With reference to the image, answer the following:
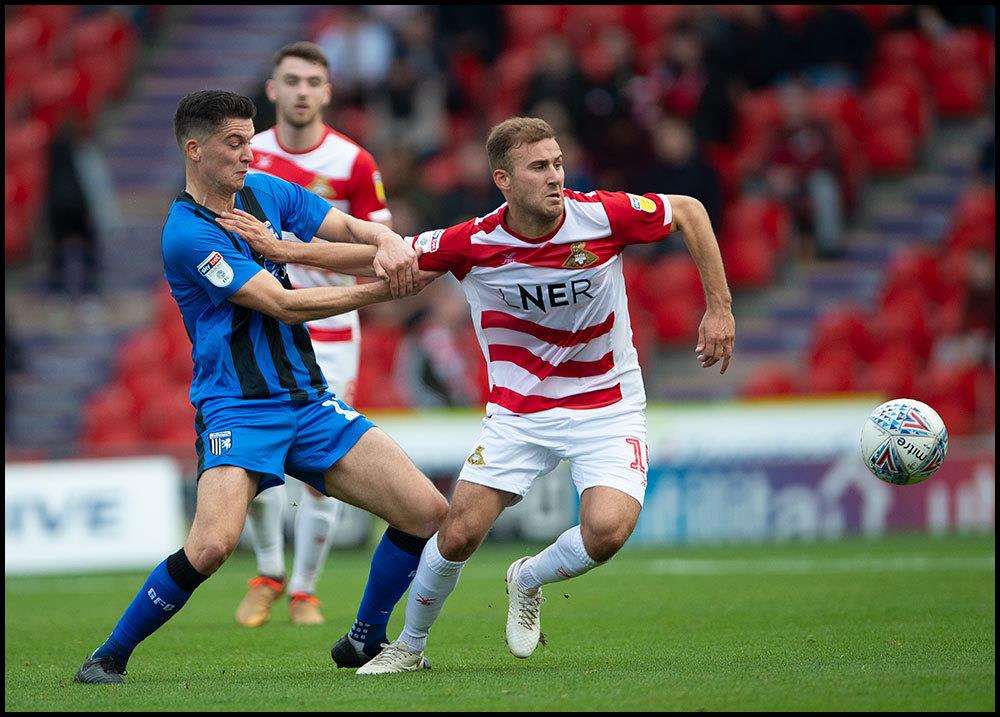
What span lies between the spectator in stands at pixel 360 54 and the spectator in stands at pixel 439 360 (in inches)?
161

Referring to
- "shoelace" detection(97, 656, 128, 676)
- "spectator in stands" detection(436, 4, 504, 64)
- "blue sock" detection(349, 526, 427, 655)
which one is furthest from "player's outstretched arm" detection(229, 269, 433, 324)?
"spectator in stands" detection(436, 4, 504, 64)

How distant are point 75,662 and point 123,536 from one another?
18.7 feet

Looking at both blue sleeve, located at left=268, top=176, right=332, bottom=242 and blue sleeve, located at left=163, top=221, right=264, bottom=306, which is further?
blue sleeve, located at left=268, top=176, right=332, bottom=242

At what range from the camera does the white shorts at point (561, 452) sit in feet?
→ 22.6

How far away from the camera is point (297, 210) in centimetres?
716

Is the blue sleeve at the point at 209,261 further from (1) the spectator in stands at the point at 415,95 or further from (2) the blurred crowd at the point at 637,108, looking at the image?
(1) the spectator in stands at the point at 415,95

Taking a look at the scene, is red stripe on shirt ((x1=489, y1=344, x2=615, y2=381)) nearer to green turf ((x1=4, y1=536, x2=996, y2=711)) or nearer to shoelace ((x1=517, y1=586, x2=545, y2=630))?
shoelace ((x1=517, y1=586, x2=545, y2=630))

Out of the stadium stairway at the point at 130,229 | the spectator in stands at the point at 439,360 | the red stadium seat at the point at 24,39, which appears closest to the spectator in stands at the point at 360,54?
the stadium stairway at the point at 130,229

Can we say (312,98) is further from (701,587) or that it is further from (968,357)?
(968,357)

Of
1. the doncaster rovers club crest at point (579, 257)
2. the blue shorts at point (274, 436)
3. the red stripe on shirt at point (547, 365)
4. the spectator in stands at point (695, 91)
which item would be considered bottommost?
the blue shorts at point (274, 436)

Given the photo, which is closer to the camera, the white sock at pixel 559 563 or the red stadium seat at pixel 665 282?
the white sock at pixel 559 563

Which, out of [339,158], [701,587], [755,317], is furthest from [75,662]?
[755,317]

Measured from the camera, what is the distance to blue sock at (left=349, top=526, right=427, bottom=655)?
6934 millimetres

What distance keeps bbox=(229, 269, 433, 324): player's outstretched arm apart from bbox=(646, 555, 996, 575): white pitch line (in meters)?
5.26
